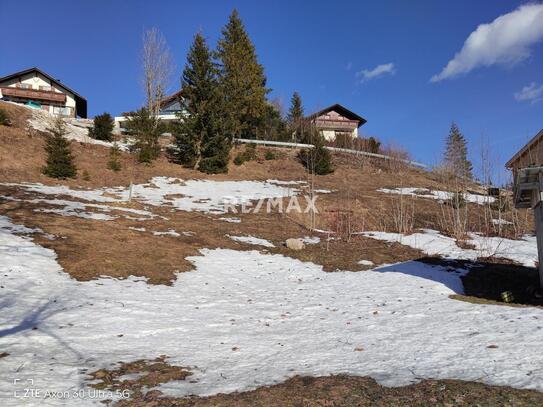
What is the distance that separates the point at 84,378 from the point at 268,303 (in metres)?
4.65

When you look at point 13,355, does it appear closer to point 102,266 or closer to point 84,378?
point 84,378

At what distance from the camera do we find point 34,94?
167ft

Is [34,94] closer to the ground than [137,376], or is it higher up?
higher up

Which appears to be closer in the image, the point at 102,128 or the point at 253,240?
the point at 253,240

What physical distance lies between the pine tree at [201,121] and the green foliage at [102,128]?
16.8 ft

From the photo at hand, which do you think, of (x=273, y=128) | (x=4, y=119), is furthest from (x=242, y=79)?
(x=4, y=119)

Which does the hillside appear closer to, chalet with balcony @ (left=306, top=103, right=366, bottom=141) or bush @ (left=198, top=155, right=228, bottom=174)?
bush @ (left=198, top=155, right=228, bottom=174)

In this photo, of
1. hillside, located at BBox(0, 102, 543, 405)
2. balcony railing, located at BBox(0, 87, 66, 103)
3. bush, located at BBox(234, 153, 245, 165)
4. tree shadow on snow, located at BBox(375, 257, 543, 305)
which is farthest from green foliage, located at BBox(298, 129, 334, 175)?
balcony railing, located at BBox(0, 87, 66, 103)

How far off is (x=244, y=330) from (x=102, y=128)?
2611 centimetres

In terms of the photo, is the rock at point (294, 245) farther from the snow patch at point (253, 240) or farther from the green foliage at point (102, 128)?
the green foliage at point (102, 128)

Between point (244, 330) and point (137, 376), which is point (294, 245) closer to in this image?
point (244, 330)

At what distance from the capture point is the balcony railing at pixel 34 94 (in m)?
49.4

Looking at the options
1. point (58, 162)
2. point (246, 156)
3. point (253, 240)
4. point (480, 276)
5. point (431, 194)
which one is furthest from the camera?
point (246, 156)

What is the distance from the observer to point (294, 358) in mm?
5582
